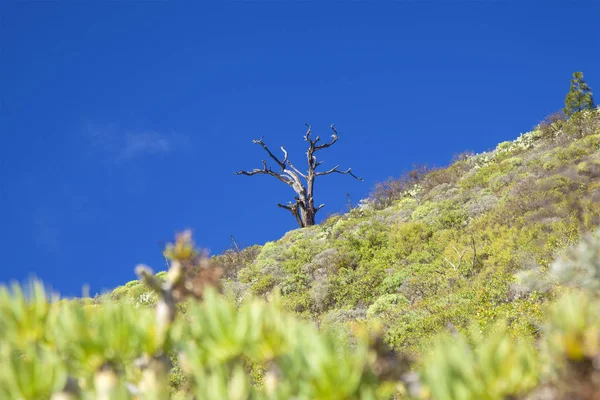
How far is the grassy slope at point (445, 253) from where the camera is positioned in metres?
11.8

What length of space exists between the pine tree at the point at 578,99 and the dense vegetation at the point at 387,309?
1.03 metres

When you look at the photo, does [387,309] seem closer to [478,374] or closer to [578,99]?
[478,374]

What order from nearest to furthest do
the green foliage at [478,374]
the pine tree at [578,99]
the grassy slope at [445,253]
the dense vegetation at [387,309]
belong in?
the green foliage at [478,374], the dense vegetation at [387,309], the grassy slope at [445,253], the pine tree at [578,99]

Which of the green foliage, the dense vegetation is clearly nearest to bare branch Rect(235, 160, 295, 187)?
the dense vegetation

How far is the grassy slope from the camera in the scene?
38.7ft

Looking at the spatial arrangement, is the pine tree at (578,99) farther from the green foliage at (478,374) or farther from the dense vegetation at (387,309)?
the green foliage at (478,374)

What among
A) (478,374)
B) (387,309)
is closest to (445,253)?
(387,309)

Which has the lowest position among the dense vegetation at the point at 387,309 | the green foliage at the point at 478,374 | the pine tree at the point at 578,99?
the green foliage at the point at 478,374

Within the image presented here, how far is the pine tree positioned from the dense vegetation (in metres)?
1.03

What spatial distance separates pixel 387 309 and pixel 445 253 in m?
4.08

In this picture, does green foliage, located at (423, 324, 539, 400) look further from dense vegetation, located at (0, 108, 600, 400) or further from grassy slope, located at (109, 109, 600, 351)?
grassy slope, located at (109, 109, 600, 351)

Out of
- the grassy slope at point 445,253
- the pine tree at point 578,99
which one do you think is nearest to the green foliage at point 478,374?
the grassy slope at point 445,253

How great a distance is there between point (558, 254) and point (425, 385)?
10965 millimetres

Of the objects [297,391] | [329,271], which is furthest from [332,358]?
[329,271]
